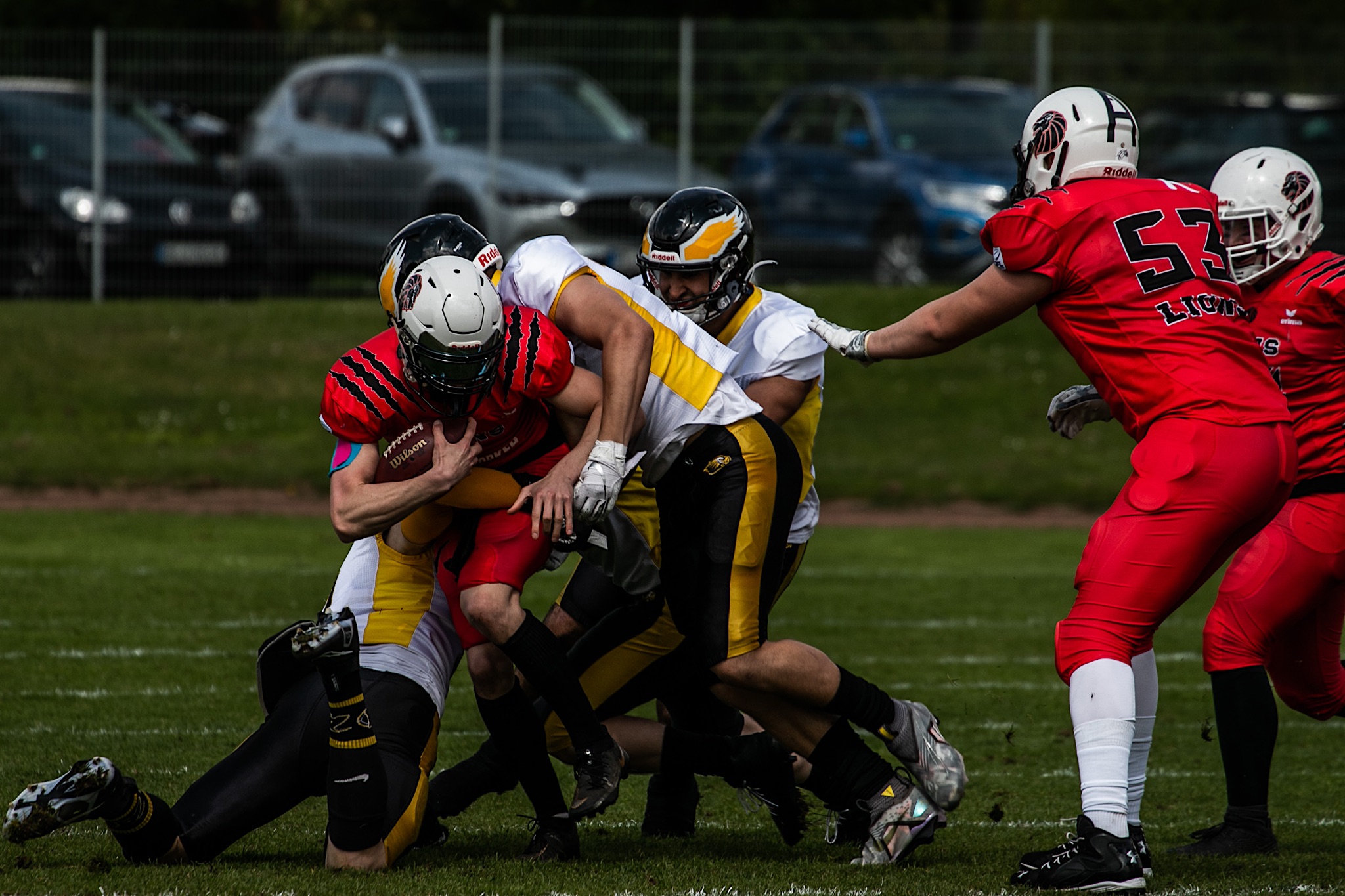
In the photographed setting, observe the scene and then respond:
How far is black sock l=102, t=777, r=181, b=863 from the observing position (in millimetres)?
4180

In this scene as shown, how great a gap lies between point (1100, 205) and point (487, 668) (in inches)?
79.1

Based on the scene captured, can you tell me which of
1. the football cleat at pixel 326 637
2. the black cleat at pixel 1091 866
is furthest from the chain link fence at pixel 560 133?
the black cleat at pixel 1091 866

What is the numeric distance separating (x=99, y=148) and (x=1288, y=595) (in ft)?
36.0

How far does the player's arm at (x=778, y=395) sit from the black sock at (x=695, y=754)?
3.20 ft

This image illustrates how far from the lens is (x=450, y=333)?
4.21m

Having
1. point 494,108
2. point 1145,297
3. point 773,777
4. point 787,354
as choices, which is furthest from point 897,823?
point 494,108

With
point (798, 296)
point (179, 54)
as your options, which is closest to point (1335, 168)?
point (798, 296)

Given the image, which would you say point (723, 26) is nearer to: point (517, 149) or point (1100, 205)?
point (517, 149)

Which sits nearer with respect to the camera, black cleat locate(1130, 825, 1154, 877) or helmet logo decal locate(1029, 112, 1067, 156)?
black cleat locate(1130, 825, 1154, 877)

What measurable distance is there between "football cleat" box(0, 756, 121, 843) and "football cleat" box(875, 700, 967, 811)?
6.81ft

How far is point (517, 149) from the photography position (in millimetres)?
13461

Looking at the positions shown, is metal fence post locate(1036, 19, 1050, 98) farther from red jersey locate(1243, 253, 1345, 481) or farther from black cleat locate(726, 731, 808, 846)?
black cleat locate(726, 731, 808, 846)

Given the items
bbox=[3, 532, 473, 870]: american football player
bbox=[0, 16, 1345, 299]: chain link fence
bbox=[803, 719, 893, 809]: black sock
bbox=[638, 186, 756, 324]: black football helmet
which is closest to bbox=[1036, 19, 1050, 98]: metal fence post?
bbox=[0, 16, 1345, 299]: chain link fence

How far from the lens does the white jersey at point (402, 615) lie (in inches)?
185
